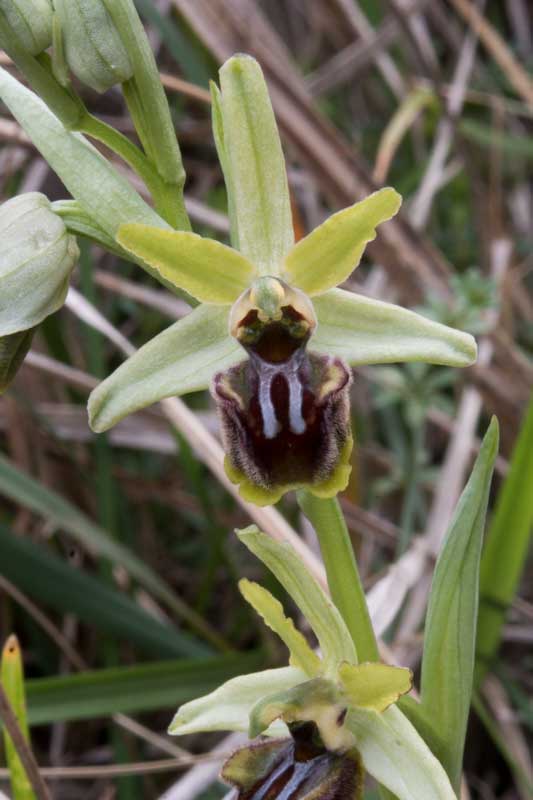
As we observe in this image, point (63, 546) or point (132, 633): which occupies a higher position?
point (63, 546)

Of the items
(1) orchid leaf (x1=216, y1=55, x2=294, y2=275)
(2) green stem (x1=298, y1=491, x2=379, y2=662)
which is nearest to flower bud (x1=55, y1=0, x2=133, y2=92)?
(1) orchid leaf (x1=216, y1=55, x2=294, y2=275)

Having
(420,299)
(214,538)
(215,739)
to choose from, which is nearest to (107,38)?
(214,538)

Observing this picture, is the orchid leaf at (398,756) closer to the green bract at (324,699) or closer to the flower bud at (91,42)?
the green bract at (324,699)

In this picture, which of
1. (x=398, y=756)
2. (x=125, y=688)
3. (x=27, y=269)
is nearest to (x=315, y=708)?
(x=398, y=756)

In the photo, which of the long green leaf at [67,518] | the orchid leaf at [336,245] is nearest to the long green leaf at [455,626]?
the orchid leaf at [336,245]

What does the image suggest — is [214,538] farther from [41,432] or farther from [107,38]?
[107,38]
